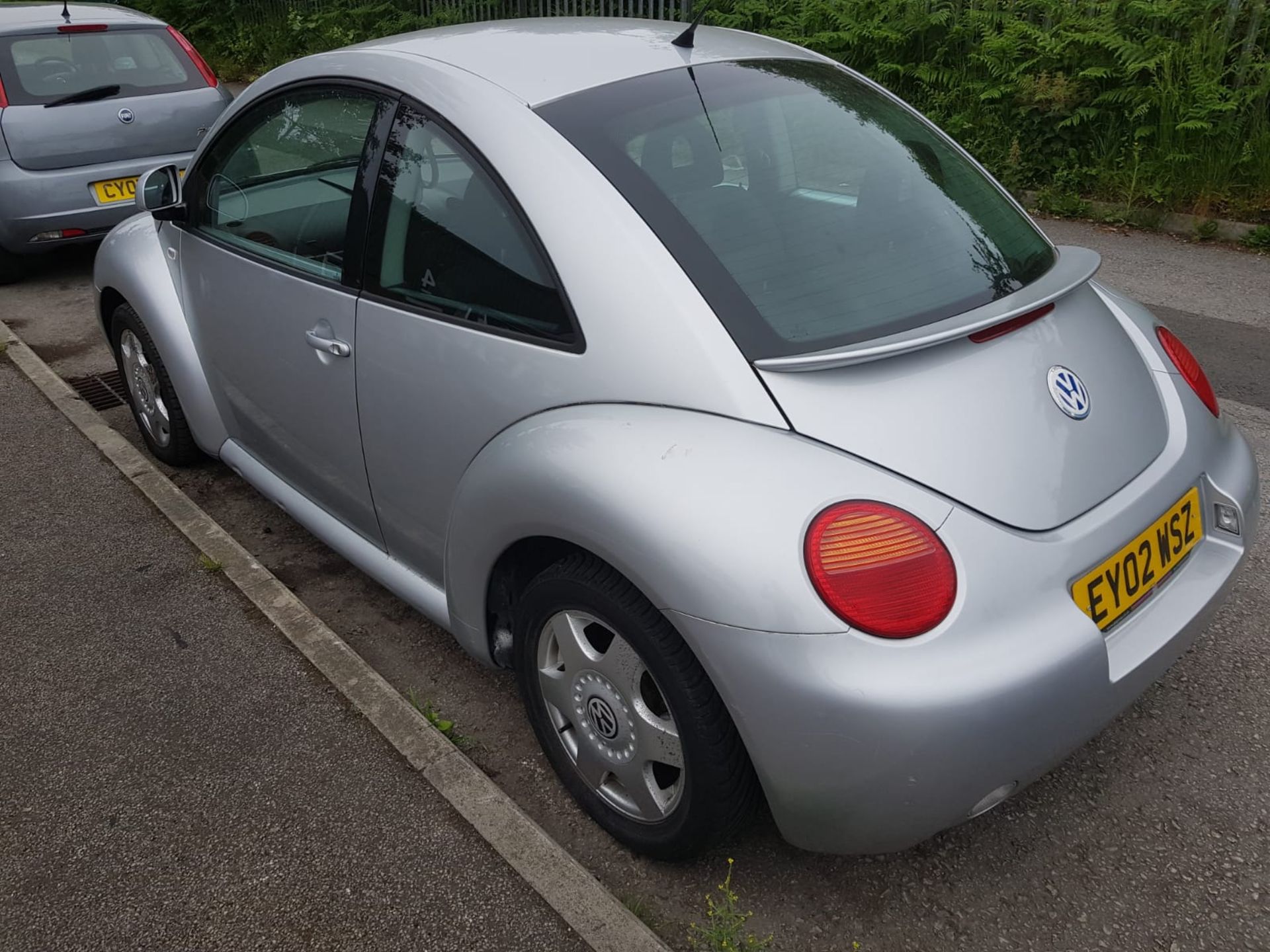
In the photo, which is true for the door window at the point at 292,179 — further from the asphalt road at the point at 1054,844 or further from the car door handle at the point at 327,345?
the asphalt road at the point at 1054,844

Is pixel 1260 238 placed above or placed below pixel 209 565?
above

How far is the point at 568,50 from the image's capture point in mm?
2760

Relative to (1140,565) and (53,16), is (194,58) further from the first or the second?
(1140,565)

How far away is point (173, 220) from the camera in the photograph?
364 cm

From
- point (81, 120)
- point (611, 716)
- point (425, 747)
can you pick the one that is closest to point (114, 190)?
point (81, 120)

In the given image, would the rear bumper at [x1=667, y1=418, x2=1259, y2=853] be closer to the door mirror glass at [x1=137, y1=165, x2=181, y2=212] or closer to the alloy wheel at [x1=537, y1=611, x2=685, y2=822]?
the alloy wheel at [x1=537, y1=611, x2=685, y2=822]

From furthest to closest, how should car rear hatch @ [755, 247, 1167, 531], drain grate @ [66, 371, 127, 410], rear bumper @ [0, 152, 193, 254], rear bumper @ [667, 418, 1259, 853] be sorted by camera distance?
Result: rear bumper @ [0, 152, 193, 254], drain grate @ [66, 371, 127, 410], car rear hatch @ [755, 247, 1167, 531], rear bumper @ [667, 418, 1259, 853]

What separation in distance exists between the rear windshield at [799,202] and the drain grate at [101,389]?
11.6 ft

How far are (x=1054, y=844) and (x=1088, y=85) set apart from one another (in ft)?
21.7

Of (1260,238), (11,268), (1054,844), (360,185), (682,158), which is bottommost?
(11,268)

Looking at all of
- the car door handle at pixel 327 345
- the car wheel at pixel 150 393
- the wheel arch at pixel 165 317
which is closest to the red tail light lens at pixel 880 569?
the car door handle at pixel 327 345

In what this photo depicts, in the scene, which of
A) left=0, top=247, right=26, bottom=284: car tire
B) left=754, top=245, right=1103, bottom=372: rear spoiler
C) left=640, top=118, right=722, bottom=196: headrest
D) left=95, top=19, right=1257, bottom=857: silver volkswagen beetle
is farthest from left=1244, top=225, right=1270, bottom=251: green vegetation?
left=0, top=247, right=26, bottom=284: car tire

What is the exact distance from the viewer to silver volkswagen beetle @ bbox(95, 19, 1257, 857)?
1887mm

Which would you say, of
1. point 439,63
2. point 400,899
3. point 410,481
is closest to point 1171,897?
point 400,899
